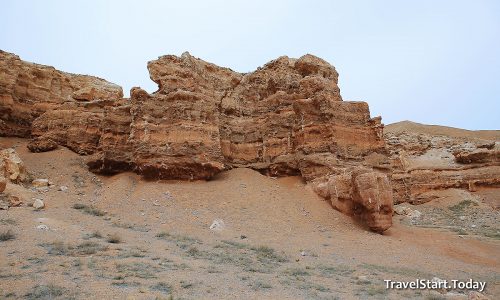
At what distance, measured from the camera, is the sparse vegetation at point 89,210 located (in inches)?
605

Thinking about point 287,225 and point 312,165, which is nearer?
point 287,225

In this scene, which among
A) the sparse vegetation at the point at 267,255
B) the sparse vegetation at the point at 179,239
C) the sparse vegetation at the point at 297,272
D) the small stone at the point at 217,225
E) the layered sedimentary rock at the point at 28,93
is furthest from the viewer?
the layered sedimentary rock at the point at 28,93

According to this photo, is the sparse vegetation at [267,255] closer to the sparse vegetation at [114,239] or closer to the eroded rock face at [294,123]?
the sparse vegetation at [114,239]

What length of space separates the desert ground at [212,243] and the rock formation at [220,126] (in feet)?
3.15

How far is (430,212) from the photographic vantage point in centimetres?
2436

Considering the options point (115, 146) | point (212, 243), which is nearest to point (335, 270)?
point (212, 243)

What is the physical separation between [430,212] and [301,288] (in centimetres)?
1894

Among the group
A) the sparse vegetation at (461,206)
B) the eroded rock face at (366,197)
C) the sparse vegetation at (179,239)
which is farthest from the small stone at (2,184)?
the sparse vegetation at (461,206)

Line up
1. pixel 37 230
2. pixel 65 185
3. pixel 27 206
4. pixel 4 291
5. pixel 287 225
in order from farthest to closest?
pixel 65 185, pixel 287 225, pixel 27 206, pixel 37 230, pixel 4 291

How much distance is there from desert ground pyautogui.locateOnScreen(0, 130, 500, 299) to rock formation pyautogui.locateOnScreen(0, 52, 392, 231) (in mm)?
959

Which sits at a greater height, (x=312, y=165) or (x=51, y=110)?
(x=51, y=110)

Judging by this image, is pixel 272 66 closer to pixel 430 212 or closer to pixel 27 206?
pixel 430 212

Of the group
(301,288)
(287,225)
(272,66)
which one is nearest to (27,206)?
(287,225)

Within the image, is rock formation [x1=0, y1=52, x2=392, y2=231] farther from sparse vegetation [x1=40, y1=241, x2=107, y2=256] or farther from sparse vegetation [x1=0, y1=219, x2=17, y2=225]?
sparse vegetation [x1=40, y1=241, x2=107, y2=256]
